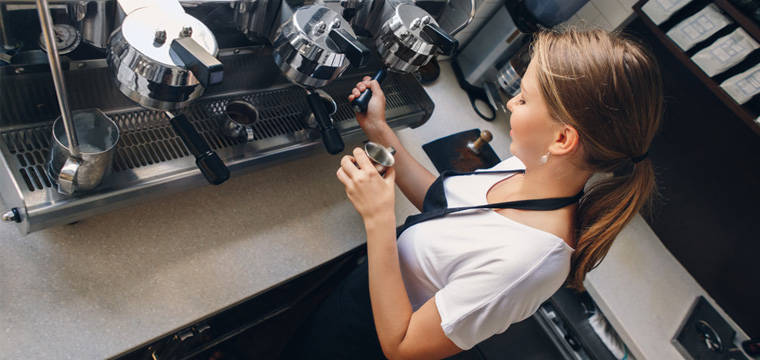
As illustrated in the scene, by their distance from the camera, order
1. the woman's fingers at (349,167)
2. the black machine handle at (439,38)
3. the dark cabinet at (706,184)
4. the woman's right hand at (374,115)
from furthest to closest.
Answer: the dark cabinet at (706,184) < the woman's right hand at (374,115) < the black machine handle at (439,38) < the woman's fingers at (349,167)

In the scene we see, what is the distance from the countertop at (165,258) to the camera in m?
0.73

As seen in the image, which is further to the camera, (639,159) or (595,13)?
(595,13)

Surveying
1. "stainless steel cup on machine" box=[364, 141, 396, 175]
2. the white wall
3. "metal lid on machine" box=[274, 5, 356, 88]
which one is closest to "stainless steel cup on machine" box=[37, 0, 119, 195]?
"metal lid on machine" box=[274, 5, 356, 88]

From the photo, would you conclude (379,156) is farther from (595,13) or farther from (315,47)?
(595,13)

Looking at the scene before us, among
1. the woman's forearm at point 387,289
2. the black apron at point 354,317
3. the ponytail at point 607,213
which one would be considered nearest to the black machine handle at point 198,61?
the woman's forearm at point 387,289

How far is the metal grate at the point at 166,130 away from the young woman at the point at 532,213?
0.77 feet

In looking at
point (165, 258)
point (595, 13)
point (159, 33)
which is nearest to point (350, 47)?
point (159, 33)

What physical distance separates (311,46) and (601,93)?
0.50 metres

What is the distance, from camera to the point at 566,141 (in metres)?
0.76

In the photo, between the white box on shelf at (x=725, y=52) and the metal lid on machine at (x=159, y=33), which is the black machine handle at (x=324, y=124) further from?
the white box on shelf at (x=725, y=52)

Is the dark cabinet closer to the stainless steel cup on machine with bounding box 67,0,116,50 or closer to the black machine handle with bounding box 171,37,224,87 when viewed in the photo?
the black machine handle with bounding box 171,37,224,87

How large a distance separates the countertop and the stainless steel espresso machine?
0.09 metres

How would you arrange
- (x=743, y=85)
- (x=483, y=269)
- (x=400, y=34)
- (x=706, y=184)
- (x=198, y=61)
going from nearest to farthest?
(x=198, y=61), (x=483, y=269), (x=400, y=34), (x=743, y=85), (x=706, y=184)

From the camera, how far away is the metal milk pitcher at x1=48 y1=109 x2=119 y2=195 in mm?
659
